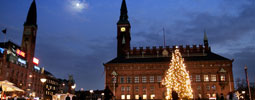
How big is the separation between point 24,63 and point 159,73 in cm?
4639

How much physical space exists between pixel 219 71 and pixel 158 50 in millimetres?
19722

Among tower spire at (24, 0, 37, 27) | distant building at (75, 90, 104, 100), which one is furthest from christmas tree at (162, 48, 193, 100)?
tower spire at (24, 0, 37, 27)

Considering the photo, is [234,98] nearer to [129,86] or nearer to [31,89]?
[129,86]

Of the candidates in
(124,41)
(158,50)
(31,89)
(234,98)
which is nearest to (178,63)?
(234,98)

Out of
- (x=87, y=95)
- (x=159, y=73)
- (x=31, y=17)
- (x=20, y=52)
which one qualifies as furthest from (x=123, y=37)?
(x=31, y=17)

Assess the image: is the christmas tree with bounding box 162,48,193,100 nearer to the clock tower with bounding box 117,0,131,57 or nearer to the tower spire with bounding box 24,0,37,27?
the clock tower with bounding box 117,0,131,57

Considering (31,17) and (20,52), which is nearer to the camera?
(20,52)

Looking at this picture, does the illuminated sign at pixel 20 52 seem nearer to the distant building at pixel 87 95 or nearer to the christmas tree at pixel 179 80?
the distant building at pixel 87 95

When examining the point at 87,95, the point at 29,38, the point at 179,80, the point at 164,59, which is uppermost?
the point at 29,38

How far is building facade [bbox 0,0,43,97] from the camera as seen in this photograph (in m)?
65.2

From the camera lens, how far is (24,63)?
77062 millimetres

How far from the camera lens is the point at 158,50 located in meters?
73.7

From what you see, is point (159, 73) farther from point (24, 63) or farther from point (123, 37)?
point (24, 63)

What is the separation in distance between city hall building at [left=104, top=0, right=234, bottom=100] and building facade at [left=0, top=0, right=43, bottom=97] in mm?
28075
